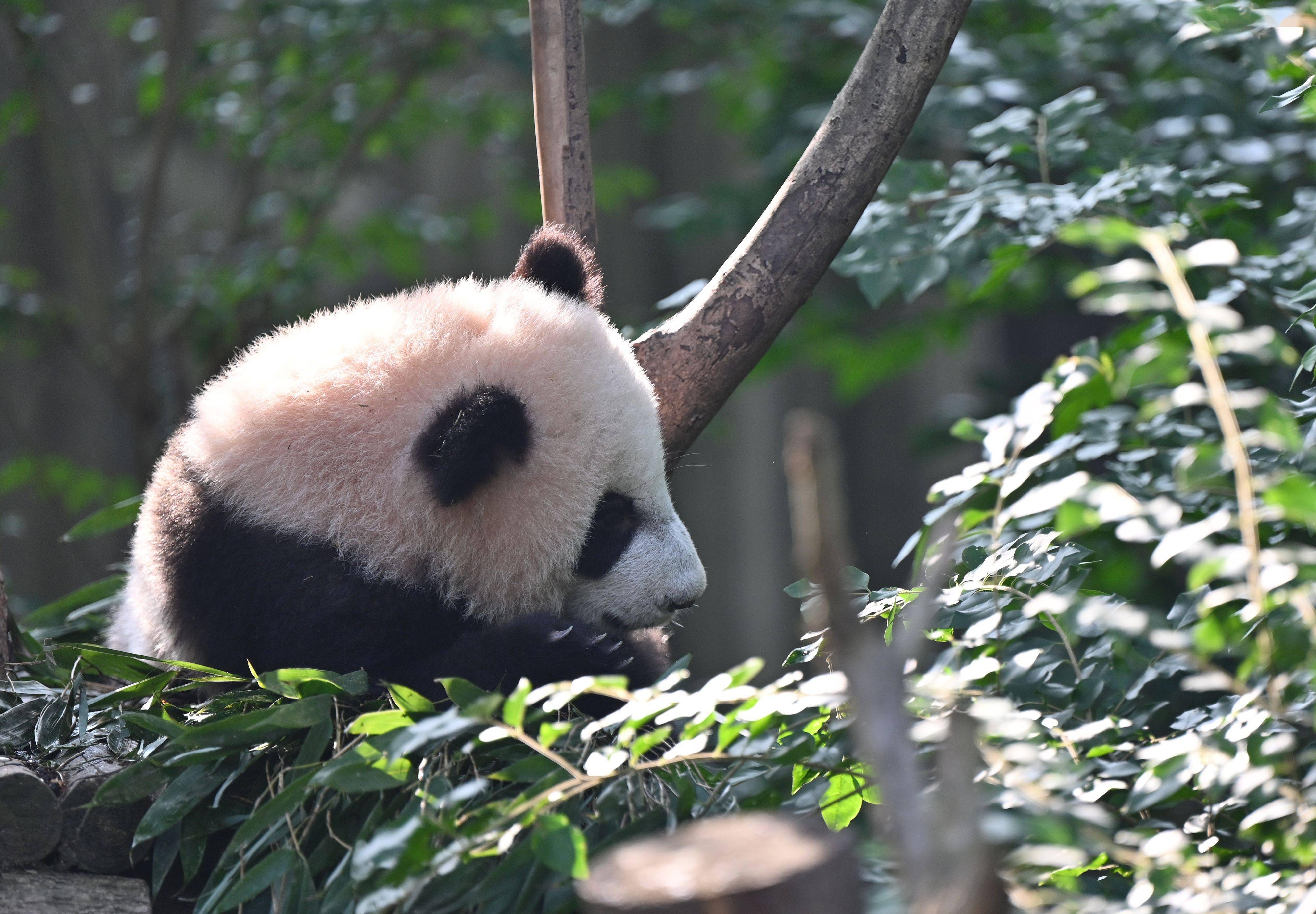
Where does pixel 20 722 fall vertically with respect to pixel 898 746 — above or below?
below

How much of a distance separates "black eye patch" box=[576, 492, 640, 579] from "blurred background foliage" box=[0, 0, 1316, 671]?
16.1 inches

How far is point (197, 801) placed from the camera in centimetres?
126

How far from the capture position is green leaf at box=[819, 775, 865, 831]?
45.1 inches

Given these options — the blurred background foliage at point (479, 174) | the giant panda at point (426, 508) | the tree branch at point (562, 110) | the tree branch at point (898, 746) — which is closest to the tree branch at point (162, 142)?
the blurred background foliage at point (479, 174)

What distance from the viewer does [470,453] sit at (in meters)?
1.39

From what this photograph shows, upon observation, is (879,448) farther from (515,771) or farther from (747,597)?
(515,771)

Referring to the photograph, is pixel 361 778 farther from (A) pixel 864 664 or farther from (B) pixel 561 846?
(A) pixel 864 664

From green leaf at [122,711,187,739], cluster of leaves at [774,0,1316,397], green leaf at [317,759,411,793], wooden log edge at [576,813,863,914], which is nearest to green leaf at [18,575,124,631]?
green leaf at [122,711,187,739]

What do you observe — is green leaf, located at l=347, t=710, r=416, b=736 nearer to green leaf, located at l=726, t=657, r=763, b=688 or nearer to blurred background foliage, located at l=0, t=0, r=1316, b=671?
green leaf, located at l=726, t=657, r=763, b=688

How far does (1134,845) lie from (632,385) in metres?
0.88

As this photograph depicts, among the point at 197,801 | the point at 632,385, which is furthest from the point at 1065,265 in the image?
the point at 197,801

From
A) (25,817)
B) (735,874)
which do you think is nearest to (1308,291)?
(735,874)

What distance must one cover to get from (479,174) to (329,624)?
189 inches

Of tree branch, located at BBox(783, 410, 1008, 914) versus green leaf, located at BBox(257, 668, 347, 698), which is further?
green leaf, located at BBox(257, 668, 347, 698)
